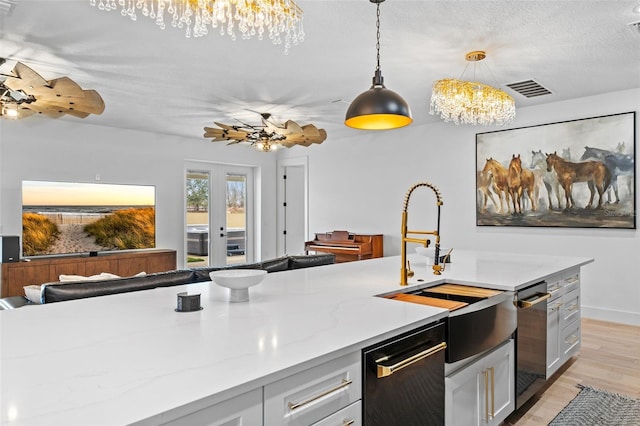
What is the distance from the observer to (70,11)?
281 cm

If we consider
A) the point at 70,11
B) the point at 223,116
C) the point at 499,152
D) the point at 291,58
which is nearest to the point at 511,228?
the point at 499,152

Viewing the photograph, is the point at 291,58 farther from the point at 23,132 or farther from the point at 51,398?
the point at 23,132

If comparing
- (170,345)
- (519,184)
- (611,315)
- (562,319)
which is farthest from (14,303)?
(611,315)

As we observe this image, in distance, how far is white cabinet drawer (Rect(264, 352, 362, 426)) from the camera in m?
1.16

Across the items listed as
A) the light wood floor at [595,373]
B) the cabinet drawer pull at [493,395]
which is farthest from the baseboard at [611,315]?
the cabinet drawer pull at [493,395]

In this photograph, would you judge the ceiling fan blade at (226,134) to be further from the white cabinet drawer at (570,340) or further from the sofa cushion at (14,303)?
the white cabinet drawer at (570,340)

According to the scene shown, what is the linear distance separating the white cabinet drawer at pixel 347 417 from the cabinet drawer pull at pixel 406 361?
132mm

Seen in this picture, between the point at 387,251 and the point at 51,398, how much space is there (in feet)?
20.6

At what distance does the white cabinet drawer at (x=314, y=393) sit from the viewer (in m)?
1.16

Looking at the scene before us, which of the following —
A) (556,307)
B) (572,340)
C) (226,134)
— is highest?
(226,134)

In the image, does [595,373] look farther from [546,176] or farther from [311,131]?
[311,131]

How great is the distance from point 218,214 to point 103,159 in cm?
224

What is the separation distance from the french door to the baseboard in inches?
227

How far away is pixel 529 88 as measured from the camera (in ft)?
15.0
